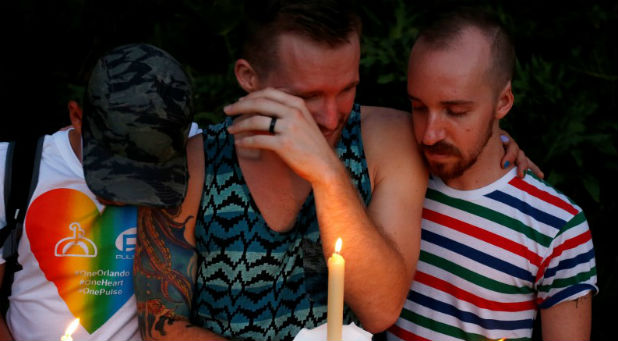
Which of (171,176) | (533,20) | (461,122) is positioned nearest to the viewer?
(171,176)

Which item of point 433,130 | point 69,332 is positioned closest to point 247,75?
point 433,130

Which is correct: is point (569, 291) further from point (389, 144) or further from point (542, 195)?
point (389, 144)

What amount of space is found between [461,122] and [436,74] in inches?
9.8

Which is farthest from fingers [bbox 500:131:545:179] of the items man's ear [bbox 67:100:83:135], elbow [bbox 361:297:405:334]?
man's ear [bbox 67:100:83:135]

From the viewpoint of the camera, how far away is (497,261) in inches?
116

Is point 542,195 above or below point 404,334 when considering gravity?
above

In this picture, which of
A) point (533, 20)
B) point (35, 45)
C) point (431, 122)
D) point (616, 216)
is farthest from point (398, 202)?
point (35, 45)

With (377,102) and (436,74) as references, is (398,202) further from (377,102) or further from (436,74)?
(377,102)

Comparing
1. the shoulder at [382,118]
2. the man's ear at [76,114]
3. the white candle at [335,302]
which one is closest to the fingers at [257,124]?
the shoulder at [382,118]

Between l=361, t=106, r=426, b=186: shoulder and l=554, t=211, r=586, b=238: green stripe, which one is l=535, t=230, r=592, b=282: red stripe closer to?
l=554, t=211, r=586, b=238: green stripe

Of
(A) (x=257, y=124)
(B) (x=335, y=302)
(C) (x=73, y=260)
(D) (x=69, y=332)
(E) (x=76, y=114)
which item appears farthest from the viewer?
(E) (x=76, y=114)

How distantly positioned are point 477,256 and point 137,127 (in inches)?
64.9

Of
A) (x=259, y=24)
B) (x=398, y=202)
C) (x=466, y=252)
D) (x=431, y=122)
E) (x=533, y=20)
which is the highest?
(x=533, y=20)

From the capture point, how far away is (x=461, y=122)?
2926mm
